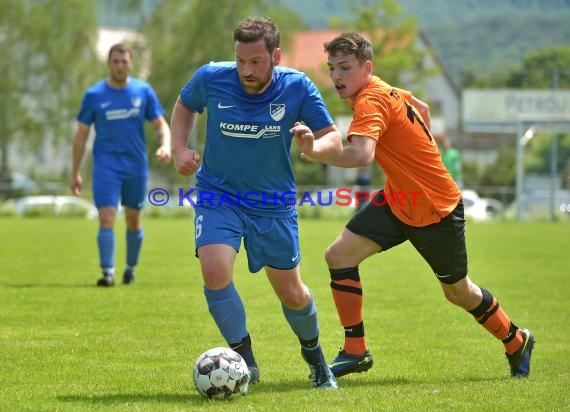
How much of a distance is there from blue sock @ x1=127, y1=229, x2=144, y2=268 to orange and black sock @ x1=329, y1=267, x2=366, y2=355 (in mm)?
5474

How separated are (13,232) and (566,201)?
18165mm

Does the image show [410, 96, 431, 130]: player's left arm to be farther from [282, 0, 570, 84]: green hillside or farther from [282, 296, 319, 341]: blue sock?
[282, 0, 570, 84]: green hillside

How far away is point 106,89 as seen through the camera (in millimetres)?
12086

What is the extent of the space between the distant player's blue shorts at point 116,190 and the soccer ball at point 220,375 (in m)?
5.99

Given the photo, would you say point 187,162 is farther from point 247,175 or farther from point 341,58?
point 341,58

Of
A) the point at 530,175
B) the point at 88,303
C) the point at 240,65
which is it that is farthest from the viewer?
the point at 530,175

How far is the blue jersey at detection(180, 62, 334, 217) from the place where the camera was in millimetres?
6219

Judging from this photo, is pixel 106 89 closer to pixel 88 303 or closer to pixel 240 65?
pixel 88 303

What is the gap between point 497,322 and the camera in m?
7.07

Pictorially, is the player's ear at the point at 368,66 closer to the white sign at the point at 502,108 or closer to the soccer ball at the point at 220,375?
the soccer ball at the point at 220,375

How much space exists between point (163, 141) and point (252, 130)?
16.7 ft

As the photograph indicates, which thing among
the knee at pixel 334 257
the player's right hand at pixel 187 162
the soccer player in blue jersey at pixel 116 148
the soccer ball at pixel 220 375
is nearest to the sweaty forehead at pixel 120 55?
the soccer player in blue jersey at pixel 116 148

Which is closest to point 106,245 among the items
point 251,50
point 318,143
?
point 251,50

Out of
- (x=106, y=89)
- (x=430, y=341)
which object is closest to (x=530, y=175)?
(x=106, y=89)
